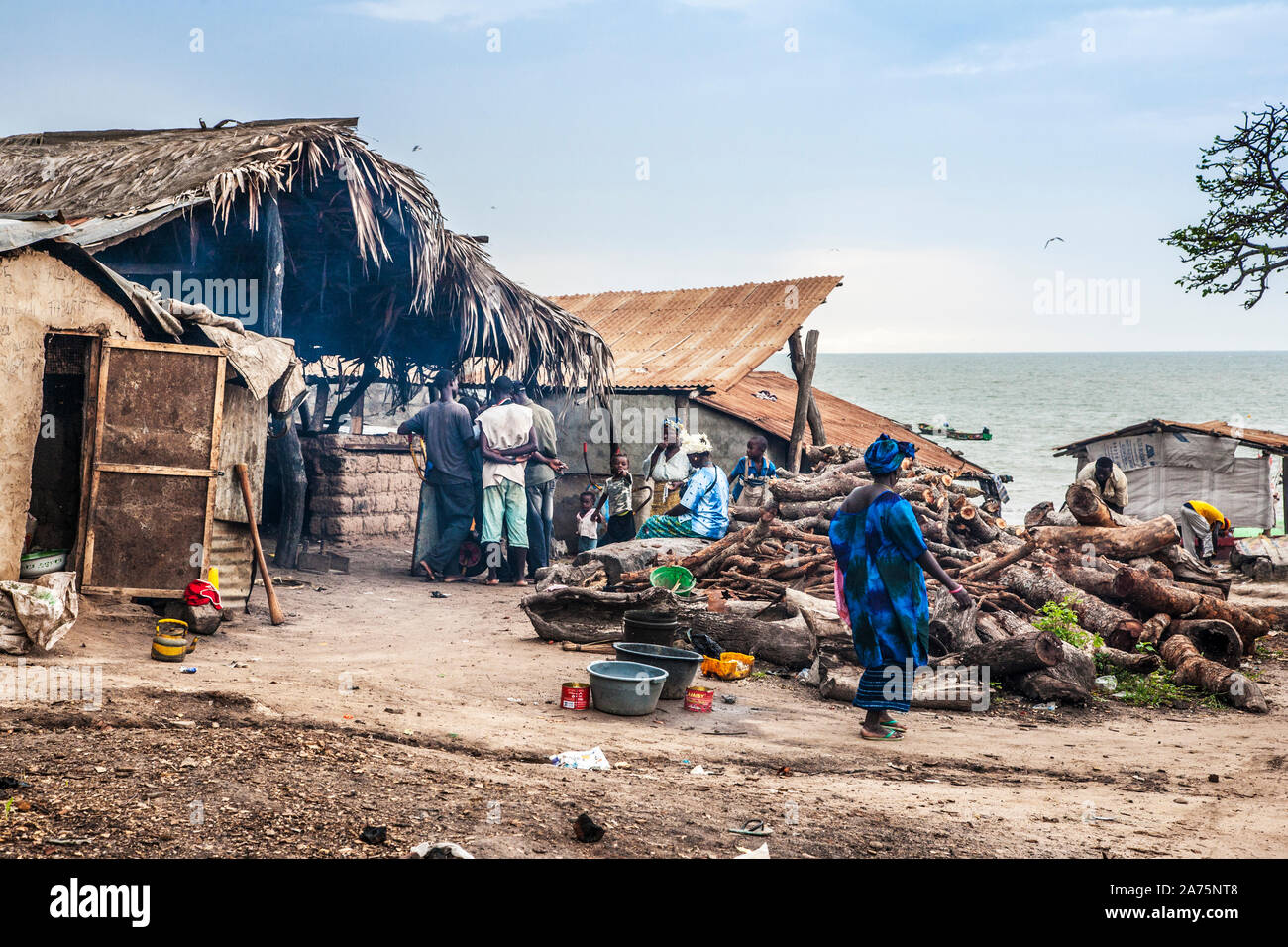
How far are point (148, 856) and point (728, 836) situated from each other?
6.51ft

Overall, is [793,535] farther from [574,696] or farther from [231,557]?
[231,557]

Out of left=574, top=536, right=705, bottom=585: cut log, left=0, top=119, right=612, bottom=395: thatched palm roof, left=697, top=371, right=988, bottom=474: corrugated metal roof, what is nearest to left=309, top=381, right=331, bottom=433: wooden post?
left=0, top=119, right=612, bottom=395: thatched palm roof

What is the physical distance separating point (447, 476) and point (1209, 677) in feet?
26.3

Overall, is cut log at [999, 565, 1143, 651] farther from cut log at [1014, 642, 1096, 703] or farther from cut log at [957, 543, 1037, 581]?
cut log at [1014, 642, 1096, 703]

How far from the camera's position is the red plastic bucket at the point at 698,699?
6.30 m

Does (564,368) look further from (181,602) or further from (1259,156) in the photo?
(1259,156)

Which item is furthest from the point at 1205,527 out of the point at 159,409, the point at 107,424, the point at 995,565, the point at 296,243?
the point at 107,424

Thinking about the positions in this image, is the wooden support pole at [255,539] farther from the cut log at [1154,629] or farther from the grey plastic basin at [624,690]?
the cut log at [1154,629]

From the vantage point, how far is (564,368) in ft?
44.2

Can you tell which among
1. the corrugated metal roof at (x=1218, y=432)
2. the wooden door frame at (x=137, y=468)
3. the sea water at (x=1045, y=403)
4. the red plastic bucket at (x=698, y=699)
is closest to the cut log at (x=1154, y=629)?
the red plastic bucket at (x=698, y=699)

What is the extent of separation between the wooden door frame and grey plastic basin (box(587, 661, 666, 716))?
3.21m

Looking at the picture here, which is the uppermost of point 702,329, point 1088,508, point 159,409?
point 702,329

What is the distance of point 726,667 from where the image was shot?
7.36 meters

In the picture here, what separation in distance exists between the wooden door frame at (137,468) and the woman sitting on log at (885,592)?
460 centimetres
